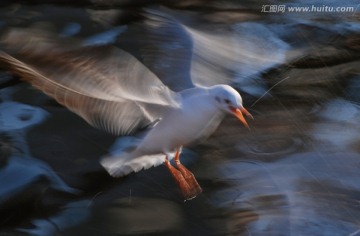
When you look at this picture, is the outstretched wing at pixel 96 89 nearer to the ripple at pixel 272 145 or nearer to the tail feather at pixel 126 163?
the tail feather at pixel 126 163

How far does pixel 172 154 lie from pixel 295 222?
22 cm

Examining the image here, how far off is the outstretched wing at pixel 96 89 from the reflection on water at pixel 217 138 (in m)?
0.03

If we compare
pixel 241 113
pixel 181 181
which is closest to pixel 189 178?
pixel 181 181

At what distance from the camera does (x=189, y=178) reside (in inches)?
38.5

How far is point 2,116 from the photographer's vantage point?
40.2 inches

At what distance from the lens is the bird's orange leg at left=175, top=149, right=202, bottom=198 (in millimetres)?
971

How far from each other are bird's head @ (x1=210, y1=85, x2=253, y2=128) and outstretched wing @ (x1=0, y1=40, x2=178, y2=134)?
0.22 ft

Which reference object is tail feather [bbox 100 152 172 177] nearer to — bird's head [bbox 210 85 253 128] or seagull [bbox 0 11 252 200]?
seagull [bbox 0 11 252 200]

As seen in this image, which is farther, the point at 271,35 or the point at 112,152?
the point at 271,35

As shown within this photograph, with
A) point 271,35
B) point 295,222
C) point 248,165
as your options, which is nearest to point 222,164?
point 248,165

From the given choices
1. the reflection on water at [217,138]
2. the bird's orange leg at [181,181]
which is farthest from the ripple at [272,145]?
the bird's orange leg at [181,181]

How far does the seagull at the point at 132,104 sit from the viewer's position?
3.18ft

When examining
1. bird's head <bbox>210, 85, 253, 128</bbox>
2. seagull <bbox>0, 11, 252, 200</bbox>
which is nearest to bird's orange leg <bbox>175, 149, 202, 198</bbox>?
seagull <bbox>0, 11, 252, 200</bbox>

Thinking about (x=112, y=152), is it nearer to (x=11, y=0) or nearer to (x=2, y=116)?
(x=2, y=116)
